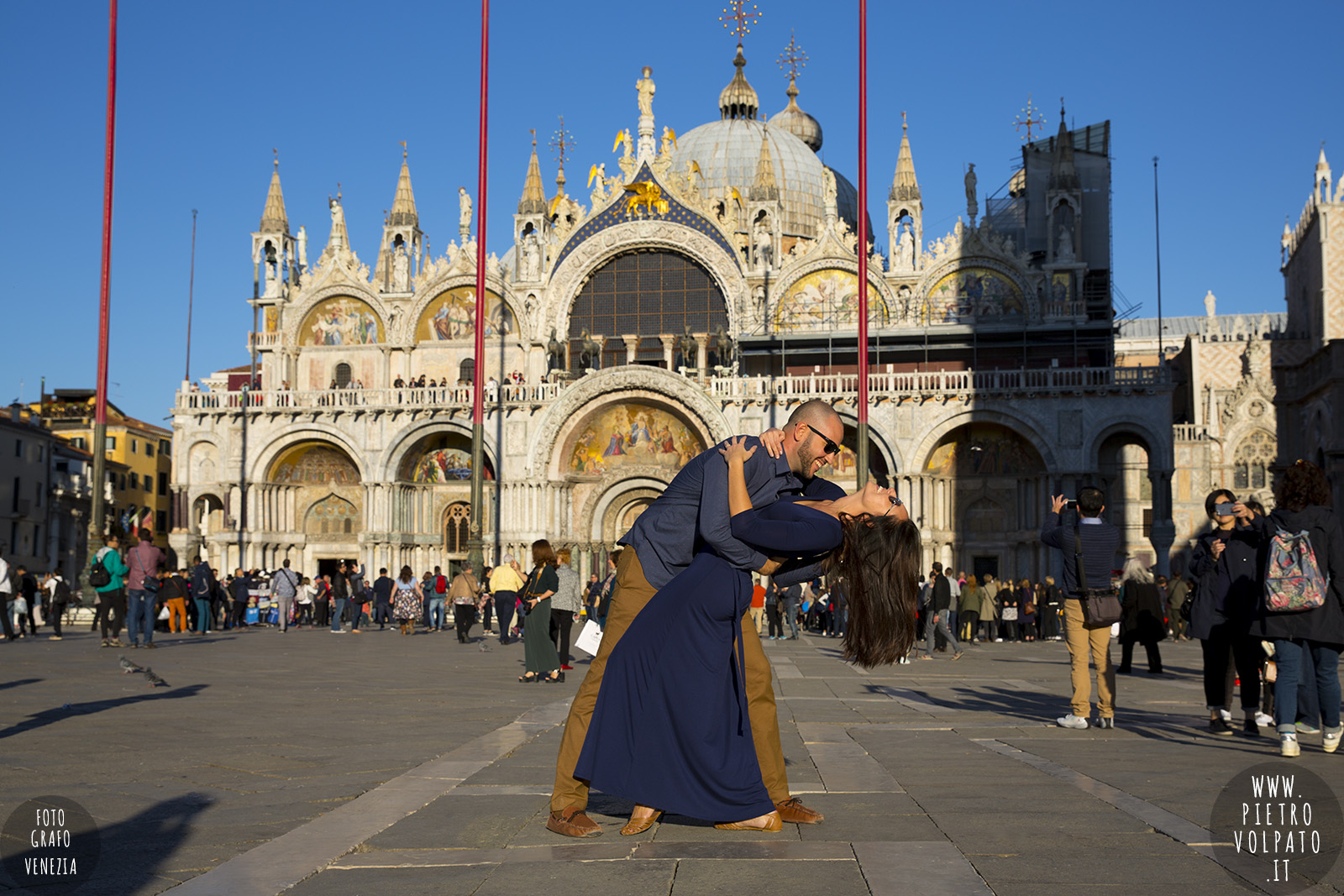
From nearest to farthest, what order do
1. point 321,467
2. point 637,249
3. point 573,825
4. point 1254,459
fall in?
point 573,825, point 637,249, point 321,467, point 1254,459

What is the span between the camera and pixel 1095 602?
29.9ft

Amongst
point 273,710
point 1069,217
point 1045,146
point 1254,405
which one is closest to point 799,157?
point 1045,146

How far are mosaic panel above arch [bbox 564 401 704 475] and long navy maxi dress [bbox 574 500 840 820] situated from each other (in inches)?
1273

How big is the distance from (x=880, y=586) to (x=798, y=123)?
54475 millimetres

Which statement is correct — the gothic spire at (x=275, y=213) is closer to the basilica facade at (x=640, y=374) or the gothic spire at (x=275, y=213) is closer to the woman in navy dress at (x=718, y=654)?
the basilica facade at (x=640, y=374)

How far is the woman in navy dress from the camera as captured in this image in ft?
16.4

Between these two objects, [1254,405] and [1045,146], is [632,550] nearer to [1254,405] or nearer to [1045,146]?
[1045,146]

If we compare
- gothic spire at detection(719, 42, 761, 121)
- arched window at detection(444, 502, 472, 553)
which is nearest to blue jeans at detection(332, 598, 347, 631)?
arched window at detection(444, 502, 472, 553)

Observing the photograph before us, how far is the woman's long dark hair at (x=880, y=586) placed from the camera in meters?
5.19

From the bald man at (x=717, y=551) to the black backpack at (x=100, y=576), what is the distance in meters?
14.2

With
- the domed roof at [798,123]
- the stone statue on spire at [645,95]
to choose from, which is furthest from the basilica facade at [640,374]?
the domed roof at [798,123]

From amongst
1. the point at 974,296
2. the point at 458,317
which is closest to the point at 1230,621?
the point at 974,296

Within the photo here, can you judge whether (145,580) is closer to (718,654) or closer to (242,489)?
(718,654)

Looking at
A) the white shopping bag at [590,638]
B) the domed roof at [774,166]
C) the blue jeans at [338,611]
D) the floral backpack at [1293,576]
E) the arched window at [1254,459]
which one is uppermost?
the domed roof at [774,166]
